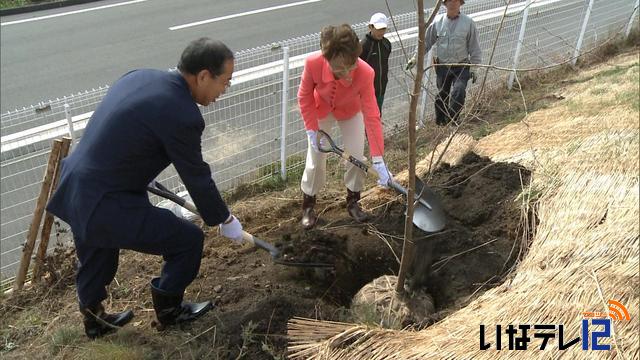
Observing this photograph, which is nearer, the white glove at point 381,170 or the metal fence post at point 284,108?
the white glove at point 381,170

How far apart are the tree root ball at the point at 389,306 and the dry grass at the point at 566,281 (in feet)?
1.07

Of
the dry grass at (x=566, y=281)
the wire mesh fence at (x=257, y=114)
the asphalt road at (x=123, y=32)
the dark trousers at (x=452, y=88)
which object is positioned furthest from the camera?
the asphalt road at (x=123, y=32)

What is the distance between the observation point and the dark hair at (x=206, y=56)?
249 centimetres

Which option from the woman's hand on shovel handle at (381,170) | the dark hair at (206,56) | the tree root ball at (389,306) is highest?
the dark hair at (206,56)

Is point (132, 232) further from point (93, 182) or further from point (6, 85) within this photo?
point (6, 85)

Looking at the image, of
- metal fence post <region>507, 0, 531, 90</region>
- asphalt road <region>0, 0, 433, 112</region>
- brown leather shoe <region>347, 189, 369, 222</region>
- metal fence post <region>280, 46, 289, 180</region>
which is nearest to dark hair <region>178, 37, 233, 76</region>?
brown leather shoe <region>347, 189, 369, 222</region>

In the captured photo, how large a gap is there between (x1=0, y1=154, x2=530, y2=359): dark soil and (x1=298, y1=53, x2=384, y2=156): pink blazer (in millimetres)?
754

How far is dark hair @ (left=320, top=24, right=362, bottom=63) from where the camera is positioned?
3.25 meters

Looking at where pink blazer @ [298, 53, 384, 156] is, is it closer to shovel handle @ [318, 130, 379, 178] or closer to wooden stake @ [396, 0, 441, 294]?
shovel handle @ [318, 130, 379, 178]

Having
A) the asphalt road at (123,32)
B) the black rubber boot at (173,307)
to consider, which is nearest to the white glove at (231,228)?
the black rubber boot at (173,307)

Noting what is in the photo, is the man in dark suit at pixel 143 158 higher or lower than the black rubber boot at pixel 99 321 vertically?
higher

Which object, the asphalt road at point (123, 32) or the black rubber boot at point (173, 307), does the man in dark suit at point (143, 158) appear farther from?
the asphalt road at point (123, 32)

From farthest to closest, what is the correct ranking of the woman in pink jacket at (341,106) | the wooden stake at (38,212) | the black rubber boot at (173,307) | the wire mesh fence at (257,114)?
the wire mesh fence at (257,114)
the wooden stake at (38,212)
the woman in pink jacket at (341,106)
the black rubber boot at (173,307)

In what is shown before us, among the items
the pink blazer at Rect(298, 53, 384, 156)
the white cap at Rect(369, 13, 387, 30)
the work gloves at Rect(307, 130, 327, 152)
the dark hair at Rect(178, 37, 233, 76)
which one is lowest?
the work gloves at Rect(307, 130, 327, 152)
